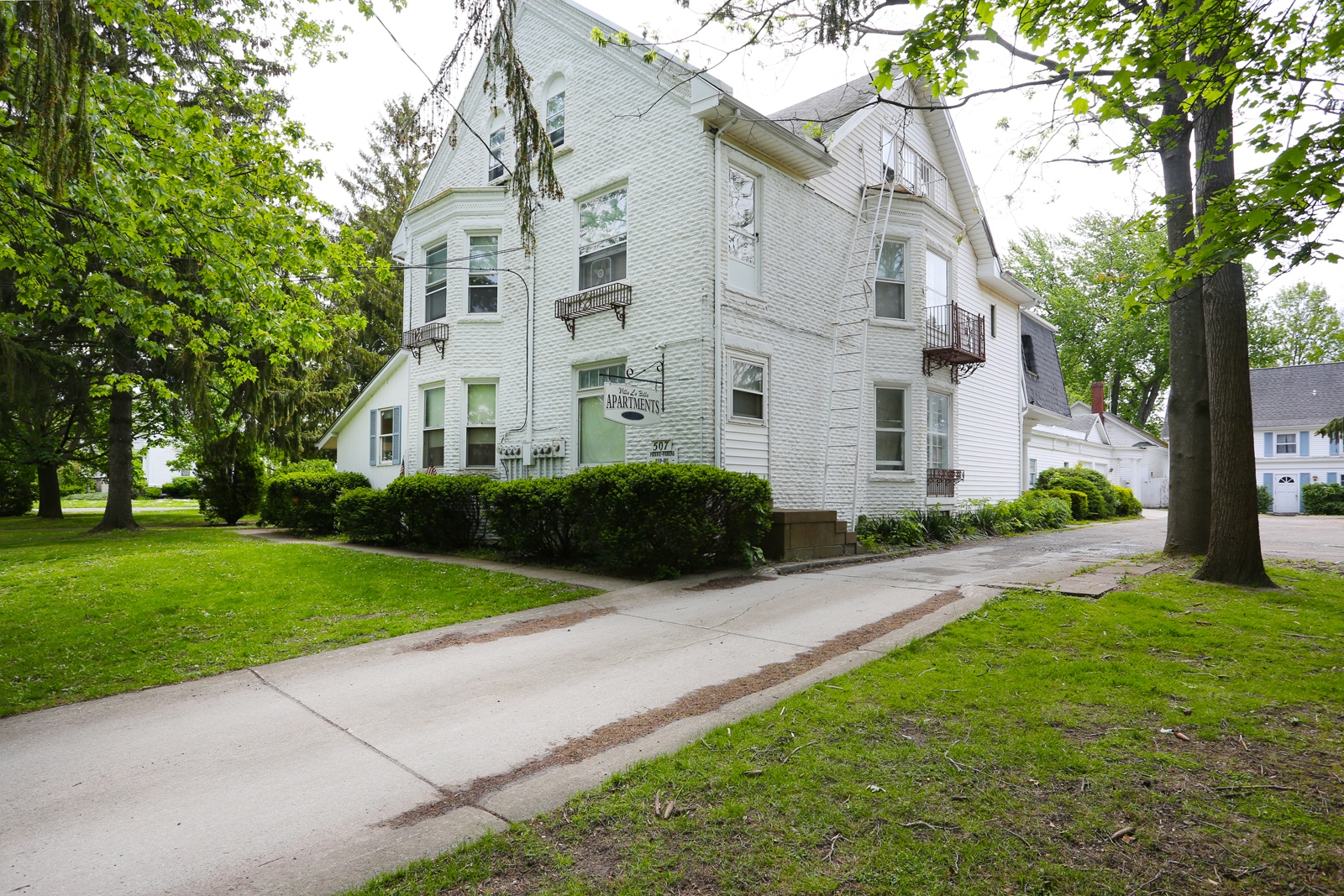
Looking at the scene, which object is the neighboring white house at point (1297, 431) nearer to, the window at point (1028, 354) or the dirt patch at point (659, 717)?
the window at point (1028, 354)

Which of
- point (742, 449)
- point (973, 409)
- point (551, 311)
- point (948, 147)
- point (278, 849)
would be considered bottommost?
point (278, 849)

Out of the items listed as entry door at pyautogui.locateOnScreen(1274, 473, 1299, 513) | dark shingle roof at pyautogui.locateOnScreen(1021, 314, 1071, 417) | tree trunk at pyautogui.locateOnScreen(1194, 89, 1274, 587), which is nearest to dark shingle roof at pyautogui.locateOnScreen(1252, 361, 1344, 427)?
entry door at pyautogui.locateOnScreen(1274, 473, 1299, 513)

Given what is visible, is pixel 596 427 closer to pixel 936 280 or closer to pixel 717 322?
pixel 717 322

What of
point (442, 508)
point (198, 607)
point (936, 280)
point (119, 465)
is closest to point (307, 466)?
point (119, 465)

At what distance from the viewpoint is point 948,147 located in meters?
17.2

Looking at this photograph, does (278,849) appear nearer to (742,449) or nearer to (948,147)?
(742,449)

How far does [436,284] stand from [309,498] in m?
6.10

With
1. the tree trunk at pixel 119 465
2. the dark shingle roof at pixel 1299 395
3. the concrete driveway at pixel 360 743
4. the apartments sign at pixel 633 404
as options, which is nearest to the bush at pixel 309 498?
the tree trunk at pixel 119 465

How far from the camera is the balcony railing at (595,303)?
40.1ft

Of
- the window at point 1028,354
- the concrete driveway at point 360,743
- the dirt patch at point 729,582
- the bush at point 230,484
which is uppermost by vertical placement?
the window at point 1028,354

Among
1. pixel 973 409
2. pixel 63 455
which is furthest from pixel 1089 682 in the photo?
pixel 63 455

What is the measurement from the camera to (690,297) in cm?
1134

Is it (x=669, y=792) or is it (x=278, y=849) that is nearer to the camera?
(x=278, y=849)

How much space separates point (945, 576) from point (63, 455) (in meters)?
26.2
